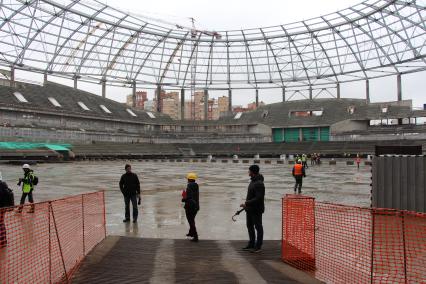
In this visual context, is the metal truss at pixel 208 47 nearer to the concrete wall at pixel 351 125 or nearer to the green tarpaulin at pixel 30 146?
the concrete wall at pixel 351 125

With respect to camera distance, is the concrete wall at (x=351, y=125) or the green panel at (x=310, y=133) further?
the green panel at (x=310, y=133)

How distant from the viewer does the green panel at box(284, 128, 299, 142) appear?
8069cm

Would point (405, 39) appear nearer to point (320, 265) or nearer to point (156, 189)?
point (156, 189)

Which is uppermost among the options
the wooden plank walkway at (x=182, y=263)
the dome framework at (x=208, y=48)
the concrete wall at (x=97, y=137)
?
the dome framework at (x=208, y=48)

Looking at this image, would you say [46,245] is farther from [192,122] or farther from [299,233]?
[192,122]

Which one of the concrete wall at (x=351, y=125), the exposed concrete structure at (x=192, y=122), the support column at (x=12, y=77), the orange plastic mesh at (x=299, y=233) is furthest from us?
the concrete wall at (x=351, y=125)

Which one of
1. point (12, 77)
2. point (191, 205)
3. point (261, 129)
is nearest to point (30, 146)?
point (12, 77)

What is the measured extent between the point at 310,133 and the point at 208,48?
87.1ft

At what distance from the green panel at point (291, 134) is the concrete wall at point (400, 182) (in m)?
69.0

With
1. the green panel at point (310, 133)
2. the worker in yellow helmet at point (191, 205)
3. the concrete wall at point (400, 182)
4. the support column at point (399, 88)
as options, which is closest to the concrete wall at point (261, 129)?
the green panel at point (310, 133)

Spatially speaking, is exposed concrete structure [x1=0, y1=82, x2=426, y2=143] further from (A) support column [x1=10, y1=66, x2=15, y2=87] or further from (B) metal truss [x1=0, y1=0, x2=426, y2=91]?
(B) metal truss [x1=0, y1=0, x2=426, y2=91]

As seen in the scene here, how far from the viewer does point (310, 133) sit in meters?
79.3

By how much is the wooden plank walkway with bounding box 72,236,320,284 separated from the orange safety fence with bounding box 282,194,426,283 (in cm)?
45

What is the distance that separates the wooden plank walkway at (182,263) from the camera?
629cm
